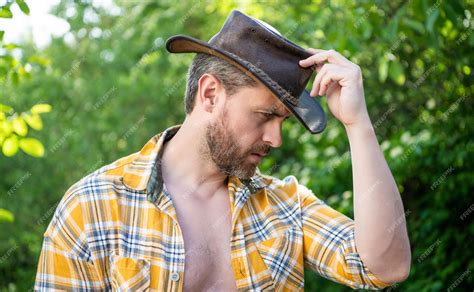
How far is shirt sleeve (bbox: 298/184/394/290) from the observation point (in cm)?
231

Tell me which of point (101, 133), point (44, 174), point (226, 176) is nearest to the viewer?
point (226, 176)

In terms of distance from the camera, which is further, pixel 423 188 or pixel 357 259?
pixel 423 188

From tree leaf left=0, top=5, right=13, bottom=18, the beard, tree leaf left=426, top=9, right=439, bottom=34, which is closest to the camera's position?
the beard

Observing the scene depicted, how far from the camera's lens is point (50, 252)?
218 cm

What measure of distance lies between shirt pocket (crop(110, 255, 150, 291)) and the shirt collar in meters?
0.22

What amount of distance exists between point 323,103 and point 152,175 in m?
2.58

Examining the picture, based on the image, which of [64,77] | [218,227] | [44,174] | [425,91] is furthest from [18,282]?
[218,227]

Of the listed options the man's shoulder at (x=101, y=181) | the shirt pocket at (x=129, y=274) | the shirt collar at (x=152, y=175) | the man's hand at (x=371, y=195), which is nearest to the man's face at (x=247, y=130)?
the shirt collar at (x=152, y=175)

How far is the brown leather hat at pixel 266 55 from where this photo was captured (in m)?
2.35

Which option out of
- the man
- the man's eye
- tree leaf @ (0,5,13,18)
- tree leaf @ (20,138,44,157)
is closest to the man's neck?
the man

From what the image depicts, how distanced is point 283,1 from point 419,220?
83.3 inches

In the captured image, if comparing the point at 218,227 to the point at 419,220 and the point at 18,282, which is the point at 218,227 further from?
the point at 18,282

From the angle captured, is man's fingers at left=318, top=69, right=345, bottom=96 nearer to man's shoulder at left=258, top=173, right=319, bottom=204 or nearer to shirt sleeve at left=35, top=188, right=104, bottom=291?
man's shoulder at left=258, top=173, right=319, bottom=204

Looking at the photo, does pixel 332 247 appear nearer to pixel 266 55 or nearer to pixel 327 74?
pixel 327 74
